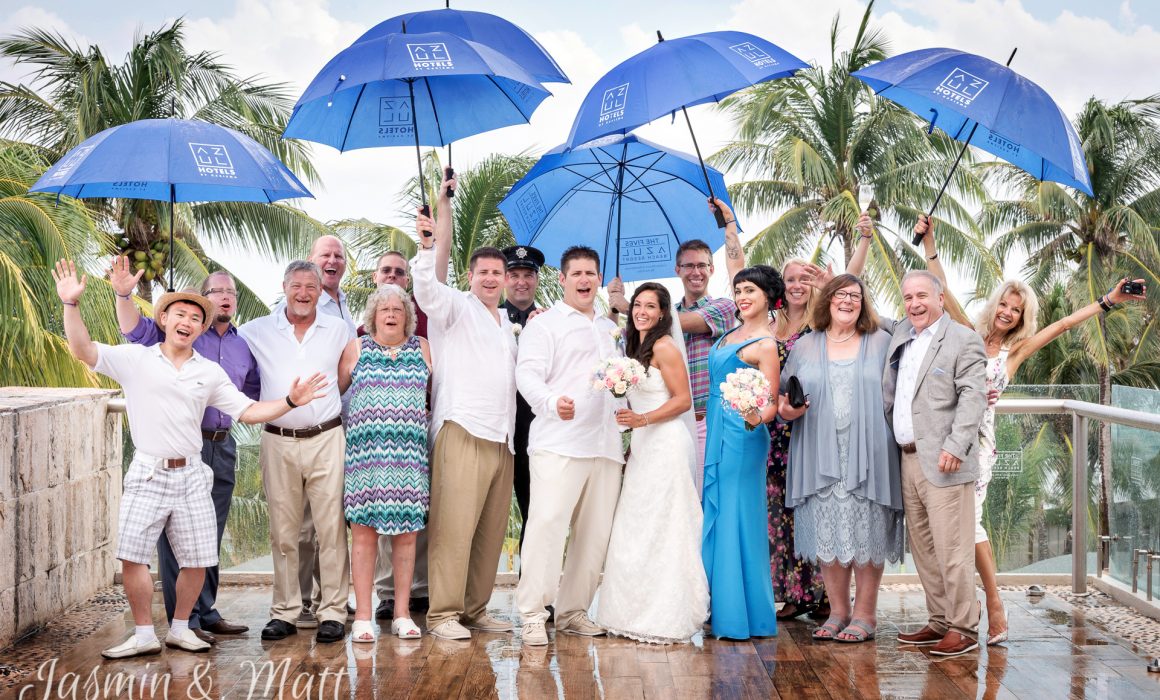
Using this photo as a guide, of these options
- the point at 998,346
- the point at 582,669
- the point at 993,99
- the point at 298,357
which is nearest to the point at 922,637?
the point at 998,346

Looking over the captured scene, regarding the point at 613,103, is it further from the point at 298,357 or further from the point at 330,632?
the point at 330,632

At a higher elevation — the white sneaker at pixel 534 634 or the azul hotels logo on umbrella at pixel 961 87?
the azul hotels logo on umbrella at pixel 961 87

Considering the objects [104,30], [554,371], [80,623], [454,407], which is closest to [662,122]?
[554,371]

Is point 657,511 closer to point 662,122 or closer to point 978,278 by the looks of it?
point 662,122

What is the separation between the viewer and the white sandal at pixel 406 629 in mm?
5852

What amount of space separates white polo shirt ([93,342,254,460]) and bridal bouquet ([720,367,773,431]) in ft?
8.19

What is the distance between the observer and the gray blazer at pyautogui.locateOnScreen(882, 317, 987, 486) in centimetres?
552

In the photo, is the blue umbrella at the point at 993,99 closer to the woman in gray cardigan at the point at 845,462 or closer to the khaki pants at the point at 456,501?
the woman in gray cardigan at the point at 845,462

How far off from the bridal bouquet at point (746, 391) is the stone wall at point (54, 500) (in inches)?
143

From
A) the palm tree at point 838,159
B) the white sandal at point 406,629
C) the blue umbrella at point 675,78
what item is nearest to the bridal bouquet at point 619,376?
the blue umbrella at point 675,78

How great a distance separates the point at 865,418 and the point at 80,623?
435 cm

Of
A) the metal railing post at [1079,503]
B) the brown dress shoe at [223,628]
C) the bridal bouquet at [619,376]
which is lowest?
the brown dress shoe at [223,628]

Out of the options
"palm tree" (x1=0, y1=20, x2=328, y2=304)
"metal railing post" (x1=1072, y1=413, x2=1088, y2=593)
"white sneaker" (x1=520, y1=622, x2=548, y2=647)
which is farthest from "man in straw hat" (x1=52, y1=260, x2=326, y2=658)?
"palm tree" (x1=0, y1=20, x2=328, y2=304)

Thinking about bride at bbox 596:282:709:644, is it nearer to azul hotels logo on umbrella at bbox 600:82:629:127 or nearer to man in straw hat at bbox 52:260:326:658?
azul hotels logo on umbrella at bbox 600:82:629:127
